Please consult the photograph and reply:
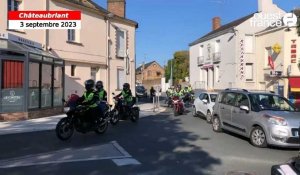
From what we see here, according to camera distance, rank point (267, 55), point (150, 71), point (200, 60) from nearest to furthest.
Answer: point (267, 55) < point (200, 60) < point (150, 71)

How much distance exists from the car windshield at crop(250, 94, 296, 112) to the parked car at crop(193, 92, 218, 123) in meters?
6.15

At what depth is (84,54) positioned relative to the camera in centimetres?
2678

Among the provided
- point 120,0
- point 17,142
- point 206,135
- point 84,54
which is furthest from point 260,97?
point 120,0

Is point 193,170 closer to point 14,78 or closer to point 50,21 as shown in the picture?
point 14,78

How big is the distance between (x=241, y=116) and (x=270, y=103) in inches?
35.9

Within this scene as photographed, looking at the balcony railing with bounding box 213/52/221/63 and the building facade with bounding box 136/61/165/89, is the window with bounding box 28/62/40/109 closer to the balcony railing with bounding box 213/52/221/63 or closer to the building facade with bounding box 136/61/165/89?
the balcony railing with bounding box 213/52/221/63

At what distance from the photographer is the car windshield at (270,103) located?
12477 mm

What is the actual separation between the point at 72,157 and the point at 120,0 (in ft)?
79.7

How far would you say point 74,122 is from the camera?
490 inches

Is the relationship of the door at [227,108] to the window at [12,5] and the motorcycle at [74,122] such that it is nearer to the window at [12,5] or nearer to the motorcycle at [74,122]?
the motorcycle at [74,122]

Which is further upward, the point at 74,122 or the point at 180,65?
the point at 180,65

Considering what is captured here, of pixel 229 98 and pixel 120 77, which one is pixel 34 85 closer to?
pixel 229 98

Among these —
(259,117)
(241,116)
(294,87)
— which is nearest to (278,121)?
(259,117)

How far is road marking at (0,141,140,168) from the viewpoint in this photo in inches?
354
